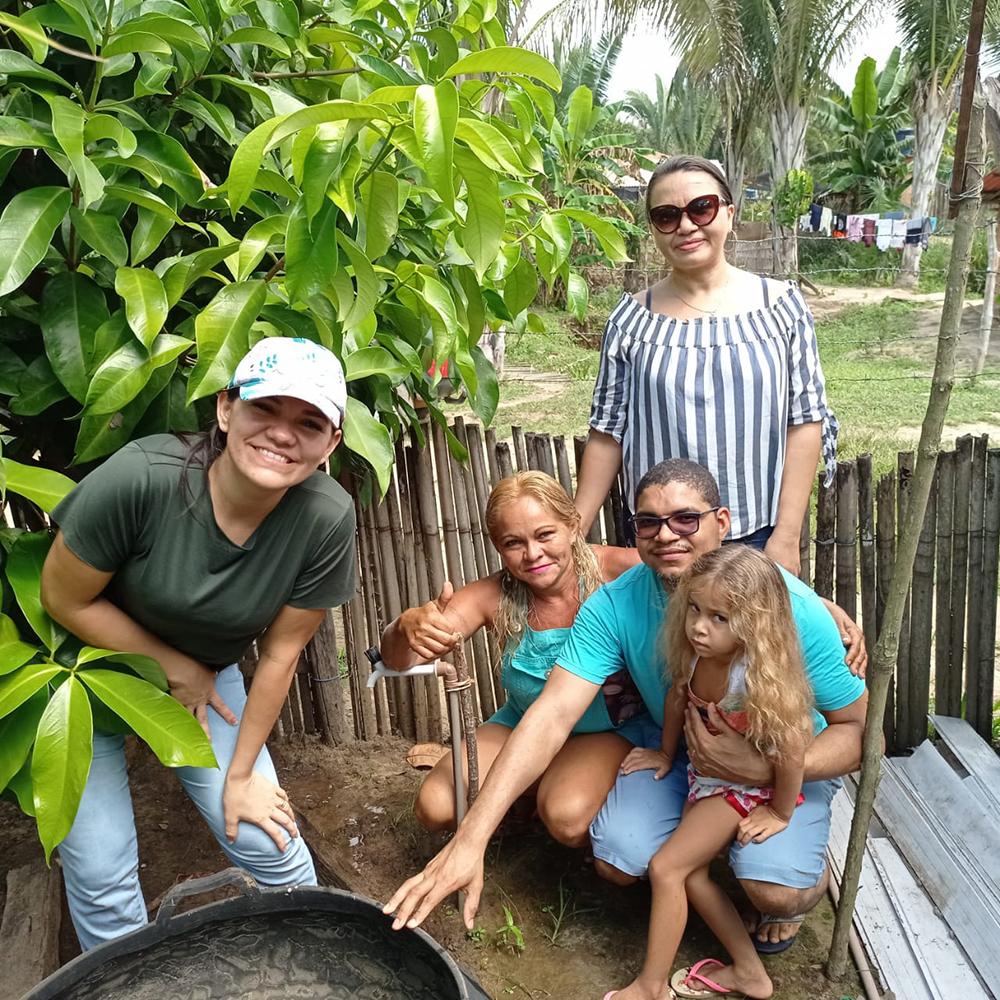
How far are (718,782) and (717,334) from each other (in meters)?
1.02

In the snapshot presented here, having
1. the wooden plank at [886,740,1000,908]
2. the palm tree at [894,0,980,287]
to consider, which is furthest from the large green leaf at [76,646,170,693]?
the palm tree at [894,0,980,287]

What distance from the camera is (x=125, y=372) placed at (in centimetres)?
170

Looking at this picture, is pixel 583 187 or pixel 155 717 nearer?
pixel 155 717

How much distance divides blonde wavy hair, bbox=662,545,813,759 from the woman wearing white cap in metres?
0.73

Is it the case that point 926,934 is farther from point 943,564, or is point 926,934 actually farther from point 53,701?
point 53,701

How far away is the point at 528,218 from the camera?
237 centimetres

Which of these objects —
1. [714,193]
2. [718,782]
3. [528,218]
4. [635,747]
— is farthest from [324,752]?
[714,193]

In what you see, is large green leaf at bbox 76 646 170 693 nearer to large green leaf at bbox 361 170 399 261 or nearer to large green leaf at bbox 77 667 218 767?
large green leaf at bbox 77 667 218 767

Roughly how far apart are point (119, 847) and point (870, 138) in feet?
69.7

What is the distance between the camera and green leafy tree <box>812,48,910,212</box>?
1925 centimetres

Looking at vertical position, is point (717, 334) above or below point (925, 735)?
above

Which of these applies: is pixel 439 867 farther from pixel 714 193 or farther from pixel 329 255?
pixel 714 193

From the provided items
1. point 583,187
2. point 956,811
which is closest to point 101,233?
point 956,811

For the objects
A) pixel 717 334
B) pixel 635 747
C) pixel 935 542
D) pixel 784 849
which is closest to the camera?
pixel 784 849
